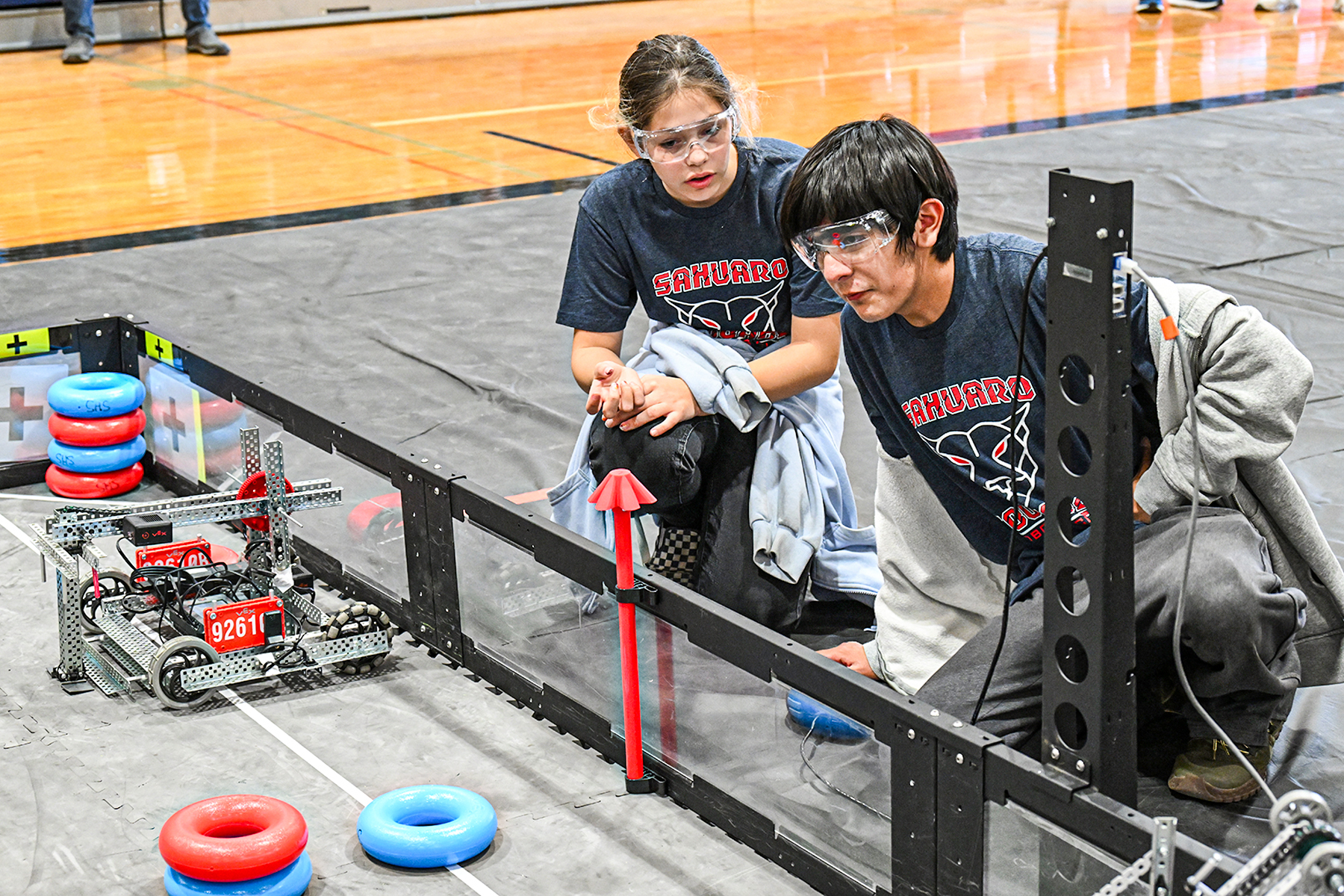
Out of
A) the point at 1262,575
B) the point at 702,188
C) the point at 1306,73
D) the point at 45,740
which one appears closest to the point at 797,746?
the point at 1262,575

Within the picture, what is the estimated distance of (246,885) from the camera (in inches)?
84.1

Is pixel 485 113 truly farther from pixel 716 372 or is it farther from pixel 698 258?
pixel 716 372

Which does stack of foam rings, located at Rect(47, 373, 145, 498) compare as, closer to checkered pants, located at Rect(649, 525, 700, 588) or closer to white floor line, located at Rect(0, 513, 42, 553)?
white floor line, located at Rect(0, 513, 42, 553)

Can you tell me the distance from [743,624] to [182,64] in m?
9.54

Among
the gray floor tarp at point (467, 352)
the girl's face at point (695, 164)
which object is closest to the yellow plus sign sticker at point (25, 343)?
the gray floor tarp at point (467, 352)

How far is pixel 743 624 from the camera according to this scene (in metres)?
2.19

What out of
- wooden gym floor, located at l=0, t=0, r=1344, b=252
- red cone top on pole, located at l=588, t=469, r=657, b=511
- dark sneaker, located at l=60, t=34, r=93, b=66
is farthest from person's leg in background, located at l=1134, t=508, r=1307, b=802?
dark sneaker, located at l=60, t=34, r=93, b=66

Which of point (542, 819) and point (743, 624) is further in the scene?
point (542, 819)

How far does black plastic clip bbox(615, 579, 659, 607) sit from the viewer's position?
7.70ft

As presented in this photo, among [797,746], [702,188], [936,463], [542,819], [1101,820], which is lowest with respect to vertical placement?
[542,819]

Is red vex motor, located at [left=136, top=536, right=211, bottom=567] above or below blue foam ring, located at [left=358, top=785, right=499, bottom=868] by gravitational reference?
above

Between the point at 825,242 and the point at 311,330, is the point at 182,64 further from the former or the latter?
the point at 825,242

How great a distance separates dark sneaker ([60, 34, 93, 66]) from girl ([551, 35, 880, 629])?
29.2ft

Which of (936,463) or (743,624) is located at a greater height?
(936,463)
